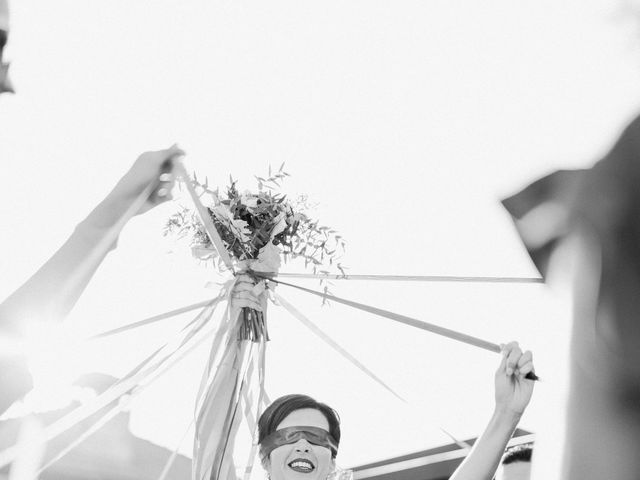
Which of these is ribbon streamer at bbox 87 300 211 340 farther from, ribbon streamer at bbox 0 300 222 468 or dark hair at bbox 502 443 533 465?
dark hair at bbox 502 443 533 465

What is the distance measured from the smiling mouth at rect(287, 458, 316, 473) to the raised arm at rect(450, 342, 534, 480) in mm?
1001

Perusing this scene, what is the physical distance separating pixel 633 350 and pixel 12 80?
4.97 feet

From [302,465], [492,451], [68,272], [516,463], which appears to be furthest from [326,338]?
[68,272]

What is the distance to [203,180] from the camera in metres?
4.21

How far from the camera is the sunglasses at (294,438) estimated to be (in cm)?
324

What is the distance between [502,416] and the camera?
2.26m

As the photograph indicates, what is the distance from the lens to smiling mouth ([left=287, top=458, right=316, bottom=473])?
3136 millimetres

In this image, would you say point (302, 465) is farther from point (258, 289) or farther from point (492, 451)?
point (258, 289)

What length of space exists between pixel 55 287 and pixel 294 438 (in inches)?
74.5

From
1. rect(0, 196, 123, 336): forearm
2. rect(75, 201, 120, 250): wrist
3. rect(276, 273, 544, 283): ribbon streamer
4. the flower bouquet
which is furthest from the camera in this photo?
the flower bouquet

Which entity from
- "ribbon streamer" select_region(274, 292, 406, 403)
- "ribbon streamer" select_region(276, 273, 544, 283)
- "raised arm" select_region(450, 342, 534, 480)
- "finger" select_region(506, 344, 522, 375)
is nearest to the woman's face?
"ribbon streamer" select_region(274, 292, 406, 403)

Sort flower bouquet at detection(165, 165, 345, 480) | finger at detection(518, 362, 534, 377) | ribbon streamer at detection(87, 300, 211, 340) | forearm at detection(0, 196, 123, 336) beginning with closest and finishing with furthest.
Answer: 1. forearm at detection(0, 196, 123, 336)
2. finger at detection(518, 362, 534, 377)
3. ribbon streamer at detection(87, 300, 211, 340)
4. flower bouquet at detection(165, 165, 345, 480)

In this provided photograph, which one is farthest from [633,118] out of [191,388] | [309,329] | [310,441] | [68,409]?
[191,388]

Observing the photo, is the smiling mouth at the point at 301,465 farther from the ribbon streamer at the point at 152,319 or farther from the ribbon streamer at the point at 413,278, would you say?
the ribbon streamer at the point at 152,319
